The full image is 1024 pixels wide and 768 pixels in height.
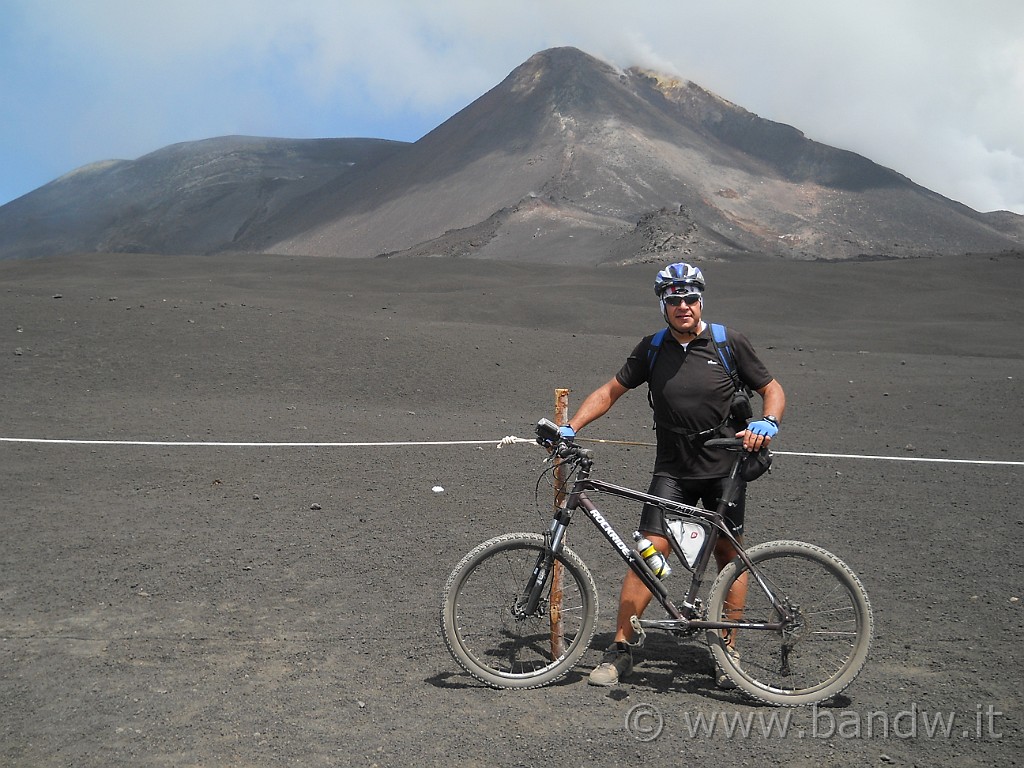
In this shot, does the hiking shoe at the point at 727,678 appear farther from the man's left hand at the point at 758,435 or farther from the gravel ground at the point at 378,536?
the man's left hand at the point at 758,435

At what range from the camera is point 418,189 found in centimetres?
7538

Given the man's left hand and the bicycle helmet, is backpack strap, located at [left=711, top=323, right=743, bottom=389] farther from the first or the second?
the man's left hand

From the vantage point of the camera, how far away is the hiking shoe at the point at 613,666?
409 cm

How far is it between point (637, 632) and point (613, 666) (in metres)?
0.18

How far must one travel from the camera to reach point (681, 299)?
4.13 m

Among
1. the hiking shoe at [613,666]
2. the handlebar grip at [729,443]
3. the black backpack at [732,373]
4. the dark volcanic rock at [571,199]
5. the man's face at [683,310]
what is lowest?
the hiking shoe at [613,666]

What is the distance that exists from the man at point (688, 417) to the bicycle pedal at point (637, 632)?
→ 0.10ft

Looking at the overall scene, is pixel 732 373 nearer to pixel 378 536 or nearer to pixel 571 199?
pixel 378 536

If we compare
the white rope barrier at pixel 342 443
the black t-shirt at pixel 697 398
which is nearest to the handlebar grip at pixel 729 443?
the black t-shirt at pixel 697 398

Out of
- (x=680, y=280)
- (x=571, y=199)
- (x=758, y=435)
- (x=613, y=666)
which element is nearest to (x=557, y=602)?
(x=613, y=666)

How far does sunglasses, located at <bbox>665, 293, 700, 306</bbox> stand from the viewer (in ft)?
13.5

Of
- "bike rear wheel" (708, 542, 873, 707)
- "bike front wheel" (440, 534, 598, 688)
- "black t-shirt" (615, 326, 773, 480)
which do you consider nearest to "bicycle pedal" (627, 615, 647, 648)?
"bike front wheel" (440, 534, 598, 688)

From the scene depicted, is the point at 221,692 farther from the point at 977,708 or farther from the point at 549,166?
the point at 549,166

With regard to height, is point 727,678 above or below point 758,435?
below
